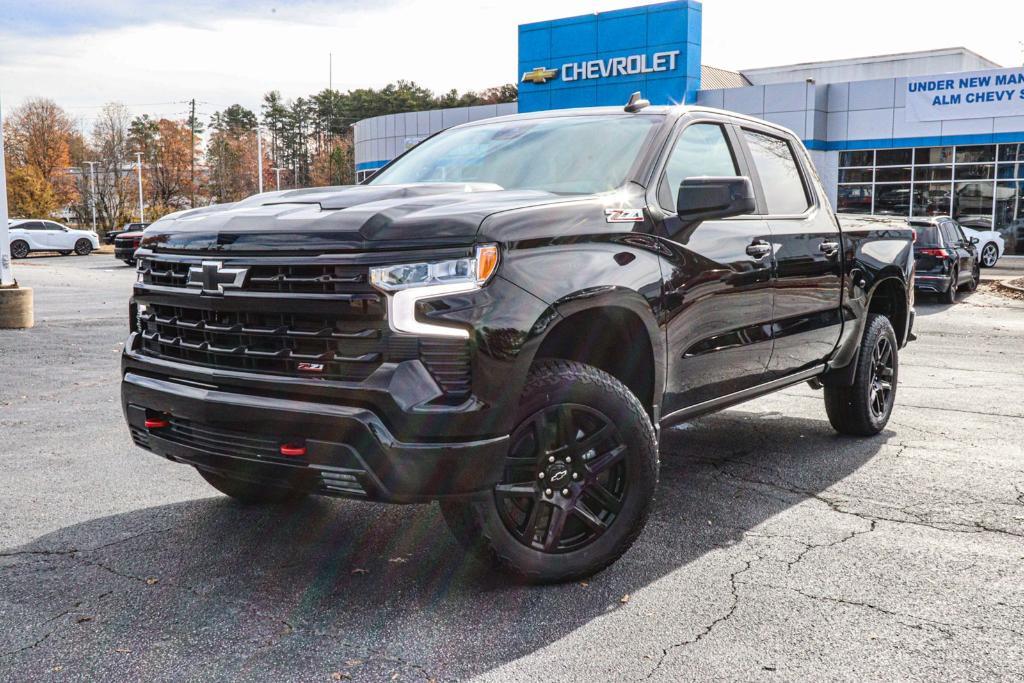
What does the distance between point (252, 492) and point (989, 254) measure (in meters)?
26.8

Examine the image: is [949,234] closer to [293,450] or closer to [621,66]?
[293,450]

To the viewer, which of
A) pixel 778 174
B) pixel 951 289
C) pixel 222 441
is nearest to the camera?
pixel 222 441

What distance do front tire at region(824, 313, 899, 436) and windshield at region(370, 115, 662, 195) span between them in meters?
2.53

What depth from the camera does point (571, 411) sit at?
3.75m

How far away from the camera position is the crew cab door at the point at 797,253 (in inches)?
205

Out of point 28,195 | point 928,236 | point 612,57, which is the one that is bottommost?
point 928,236

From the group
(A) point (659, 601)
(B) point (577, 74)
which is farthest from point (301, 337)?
(B) point (577, 74)

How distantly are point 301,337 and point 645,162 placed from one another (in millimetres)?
1824

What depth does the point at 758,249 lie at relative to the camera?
4938 millimetres

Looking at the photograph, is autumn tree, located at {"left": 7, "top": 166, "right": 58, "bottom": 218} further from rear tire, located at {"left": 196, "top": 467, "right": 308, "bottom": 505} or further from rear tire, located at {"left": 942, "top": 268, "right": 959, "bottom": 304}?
rear tire, located at {"left": 196, "top": 467, "right": 308, "bottom": 505}

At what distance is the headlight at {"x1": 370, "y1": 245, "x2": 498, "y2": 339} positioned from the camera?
10.8 feet

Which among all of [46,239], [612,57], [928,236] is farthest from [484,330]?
[46,239]

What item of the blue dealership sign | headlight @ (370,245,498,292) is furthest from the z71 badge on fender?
the blue dealership sign

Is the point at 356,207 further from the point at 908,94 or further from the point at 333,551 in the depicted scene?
the point at 908,94
